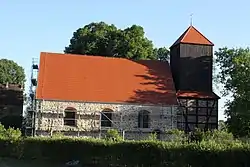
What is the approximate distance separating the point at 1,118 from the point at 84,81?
16.2 metres

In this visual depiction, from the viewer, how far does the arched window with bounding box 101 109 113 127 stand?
4728cm

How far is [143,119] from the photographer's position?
1893 inches

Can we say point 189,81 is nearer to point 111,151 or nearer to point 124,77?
point 124,77

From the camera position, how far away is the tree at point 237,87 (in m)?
46.4

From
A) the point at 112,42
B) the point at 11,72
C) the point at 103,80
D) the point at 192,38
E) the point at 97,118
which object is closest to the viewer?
the point at 97,118

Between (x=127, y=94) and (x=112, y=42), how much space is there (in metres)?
12.2

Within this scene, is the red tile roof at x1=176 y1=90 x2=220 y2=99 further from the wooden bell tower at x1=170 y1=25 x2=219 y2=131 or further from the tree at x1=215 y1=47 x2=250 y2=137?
the tree at x1=215 y1=47 x2=250 y2=137

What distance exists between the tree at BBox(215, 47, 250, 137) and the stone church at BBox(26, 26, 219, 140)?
2.09 metres

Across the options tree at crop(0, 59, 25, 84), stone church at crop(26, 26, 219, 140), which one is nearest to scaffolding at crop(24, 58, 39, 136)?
stone church at crop(26, 26, 219, 140)

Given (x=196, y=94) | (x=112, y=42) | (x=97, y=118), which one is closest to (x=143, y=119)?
(x=97, y=118)

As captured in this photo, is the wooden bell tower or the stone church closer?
the stone church

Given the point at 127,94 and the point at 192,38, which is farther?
the point at 192,38

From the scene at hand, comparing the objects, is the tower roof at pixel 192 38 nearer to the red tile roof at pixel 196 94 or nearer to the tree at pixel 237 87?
the tree at pixel 237 87

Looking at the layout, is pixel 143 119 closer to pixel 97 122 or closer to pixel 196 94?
pixel 97 122
